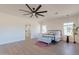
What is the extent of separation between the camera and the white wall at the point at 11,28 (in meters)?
6.02

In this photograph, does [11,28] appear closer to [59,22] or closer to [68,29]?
[59,22]

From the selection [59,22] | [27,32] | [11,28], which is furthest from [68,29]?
[11,28]

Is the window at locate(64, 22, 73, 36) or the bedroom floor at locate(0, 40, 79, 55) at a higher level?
the window at locate(64, 22, 73, 36)

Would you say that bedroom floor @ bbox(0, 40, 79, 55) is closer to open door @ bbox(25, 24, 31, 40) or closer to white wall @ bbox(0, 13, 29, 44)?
white wall @ bbox(0, 13, 29, 44)

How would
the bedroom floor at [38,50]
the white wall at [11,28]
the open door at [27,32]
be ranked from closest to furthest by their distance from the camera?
the bedroom floor at [38,50], the white wall at [11,28], the open door at [27,32]

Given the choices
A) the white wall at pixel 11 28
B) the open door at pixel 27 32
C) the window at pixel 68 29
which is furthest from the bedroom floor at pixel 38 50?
the open door at pixel 27 32

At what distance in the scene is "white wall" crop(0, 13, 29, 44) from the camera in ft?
19.7

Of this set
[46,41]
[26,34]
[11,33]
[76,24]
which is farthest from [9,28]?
[76,24]

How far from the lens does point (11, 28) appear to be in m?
6.71

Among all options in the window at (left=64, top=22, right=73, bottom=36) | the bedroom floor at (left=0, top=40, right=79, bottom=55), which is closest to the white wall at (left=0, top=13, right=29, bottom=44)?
the bedroom floor at (left=0, top=40, right=79, bottom=55)

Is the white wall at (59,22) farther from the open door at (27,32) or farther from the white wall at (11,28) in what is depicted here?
the white wall at (11,28)

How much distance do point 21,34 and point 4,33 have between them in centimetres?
185
